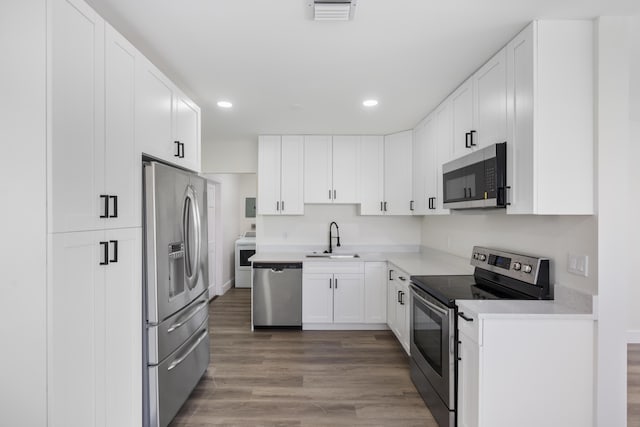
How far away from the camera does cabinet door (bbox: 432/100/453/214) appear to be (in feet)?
9.66

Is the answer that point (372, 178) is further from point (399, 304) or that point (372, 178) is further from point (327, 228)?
point (399, 304)

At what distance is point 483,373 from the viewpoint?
1791 mm

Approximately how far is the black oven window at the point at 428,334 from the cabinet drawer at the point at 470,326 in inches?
7.8

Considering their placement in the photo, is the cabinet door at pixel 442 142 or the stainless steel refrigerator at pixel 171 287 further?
the cabinet door at pixel 442 142

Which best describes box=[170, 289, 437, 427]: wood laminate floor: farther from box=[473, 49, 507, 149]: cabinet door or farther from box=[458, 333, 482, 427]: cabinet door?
box=[473, 49, 507, 149]: cabinet door

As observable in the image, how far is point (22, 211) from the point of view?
4.16 ft

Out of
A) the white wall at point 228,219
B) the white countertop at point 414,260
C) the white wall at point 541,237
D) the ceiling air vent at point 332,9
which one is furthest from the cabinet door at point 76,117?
the white wall at point 228,219

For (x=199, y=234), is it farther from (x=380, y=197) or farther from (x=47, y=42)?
(x=380, y=197)

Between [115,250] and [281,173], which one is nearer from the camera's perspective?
[115,250]

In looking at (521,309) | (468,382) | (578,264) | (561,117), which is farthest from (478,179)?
(468,382)

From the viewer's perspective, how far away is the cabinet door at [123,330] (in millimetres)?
1671

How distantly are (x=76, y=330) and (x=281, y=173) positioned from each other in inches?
128

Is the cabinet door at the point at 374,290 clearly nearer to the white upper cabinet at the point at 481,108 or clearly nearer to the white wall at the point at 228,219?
the white upper cabinet at the point at 481,108

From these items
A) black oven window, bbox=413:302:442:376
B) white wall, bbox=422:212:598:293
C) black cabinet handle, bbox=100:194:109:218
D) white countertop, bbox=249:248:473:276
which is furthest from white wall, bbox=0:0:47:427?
white countertop, bbox=249:248:473:276
